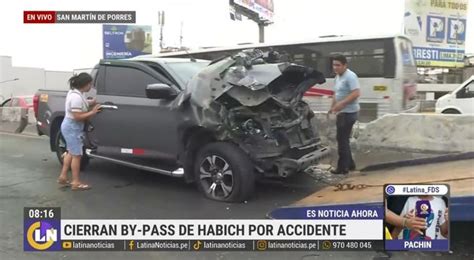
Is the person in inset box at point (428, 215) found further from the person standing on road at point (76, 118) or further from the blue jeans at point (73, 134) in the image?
the blue jeans at point (73, 134)

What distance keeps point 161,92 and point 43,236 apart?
7.45ft

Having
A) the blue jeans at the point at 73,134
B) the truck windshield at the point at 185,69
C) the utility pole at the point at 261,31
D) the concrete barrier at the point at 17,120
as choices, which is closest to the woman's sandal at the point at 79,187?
the blue jeans at the point at 73,134

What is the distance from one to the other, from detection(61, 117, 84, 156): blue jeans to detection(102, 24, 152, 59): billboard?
27.7 m

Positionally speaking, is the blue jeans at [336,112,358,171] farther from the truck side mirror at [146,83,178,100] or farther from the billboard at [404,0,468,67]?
the billboard at [404,0,468,67]

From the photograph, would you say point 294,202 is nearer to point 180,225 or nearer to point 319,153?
point 319,153

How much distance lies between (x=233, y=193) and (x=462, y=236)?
7.81 feet

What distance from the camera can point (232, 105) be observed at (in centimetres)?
575

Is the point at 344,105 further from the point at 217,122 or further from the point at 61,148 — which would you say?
the point at 61,148

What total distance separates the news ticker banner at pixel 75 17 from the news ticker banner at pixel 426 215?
4.16 metres

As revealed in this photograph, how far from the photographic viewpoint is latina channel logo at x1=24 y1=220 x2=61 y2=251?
4188 millimetres

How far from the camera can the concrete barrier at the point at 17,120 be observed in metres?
14.0

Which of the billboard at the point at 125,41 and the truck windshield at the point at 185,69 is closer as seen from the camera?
the truck windshield at the point at 185,69

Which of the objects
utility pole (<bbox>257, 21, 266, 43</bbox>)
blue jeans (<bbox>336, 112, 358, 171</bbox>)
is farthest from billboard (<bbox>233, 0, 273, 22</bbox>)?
blue jeans (<bbox>336, 112, 358, 171</bbox>)

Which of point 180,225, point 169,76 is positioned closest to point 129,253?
point 180,225
